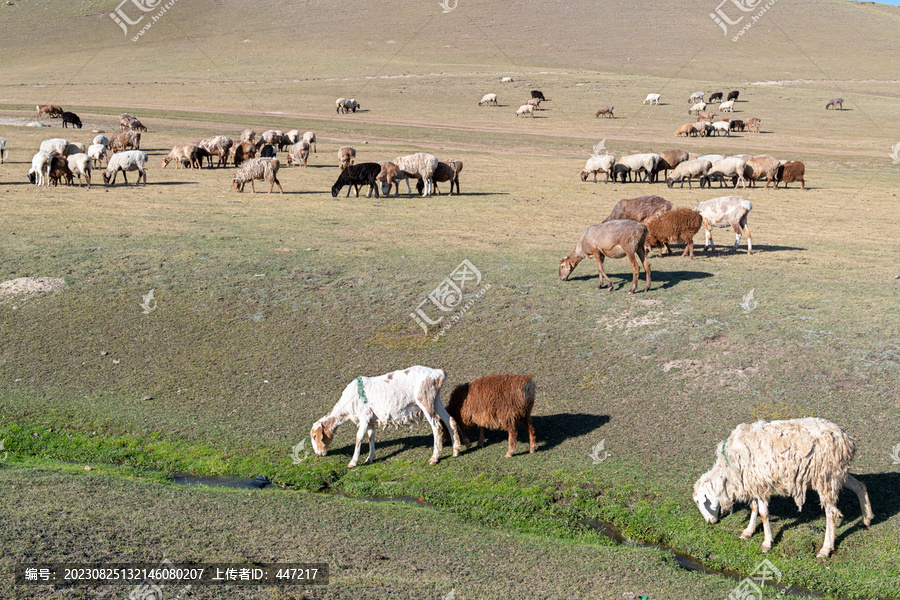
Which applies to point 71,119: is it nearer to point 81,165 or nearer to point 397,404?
point 81,165

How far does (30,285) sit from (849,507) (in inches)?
613

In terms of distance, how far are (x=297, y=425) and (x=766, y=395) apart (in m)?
7.02

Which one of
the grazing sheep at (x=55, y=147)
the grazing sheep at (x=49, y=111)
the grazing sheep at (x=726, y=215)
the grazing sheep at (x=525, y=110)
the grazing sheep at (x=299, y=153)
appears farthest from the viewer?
the grazing sheep at (x=525, y=110)

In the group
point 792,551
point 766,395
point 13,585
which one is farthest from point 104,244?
point 792,551

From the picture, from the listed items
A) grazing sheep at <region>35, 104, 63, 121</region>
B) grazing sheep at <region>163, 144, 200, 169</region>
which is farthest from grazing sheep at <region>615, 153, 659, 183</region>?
grazing sheep at <region>35, 104, 63, 121</region>

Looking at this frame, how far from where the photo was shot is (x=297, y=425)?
38.6 feet

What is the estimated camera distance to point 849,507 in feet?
29.6

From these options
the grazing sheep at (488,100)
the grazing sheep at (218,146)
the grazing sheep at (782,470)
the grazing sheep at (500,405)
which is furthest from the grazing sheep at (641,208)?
the grazing sheep at (488,100)

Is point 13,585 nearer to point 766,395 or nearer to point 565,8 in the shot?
point 766,395

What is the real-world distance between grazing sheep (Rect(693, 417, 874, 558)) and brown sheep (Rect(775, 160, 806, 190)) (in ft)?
86.4

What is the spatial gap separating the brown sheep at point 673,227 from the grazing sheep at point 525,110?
44.1 metres

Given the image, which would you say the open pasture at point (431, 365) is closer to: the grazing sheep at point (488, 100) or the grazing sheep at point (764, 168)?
the grazing sheep at point (764, 168)

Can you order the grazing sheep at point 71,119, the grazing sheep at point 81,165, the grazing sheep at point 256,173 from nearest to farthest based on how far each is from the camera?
the grazing sheep at point 81,165, the grazing sheep at point 256,173, the grazing sheep at point 71,119

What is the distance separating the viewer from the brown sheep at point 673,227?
18359mm
